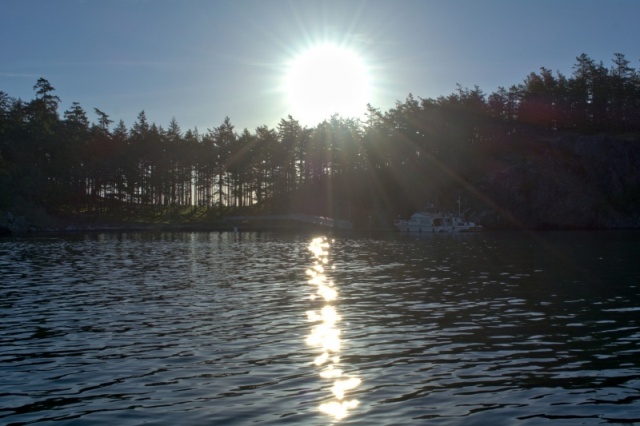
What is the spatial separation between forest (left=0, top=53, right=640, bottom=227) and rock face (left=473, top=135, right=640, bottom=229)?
6.26 metres

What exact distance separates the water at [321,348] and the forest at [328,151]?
95217 millimetres

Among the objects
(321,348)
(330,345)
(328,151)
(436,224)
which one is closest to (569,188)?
(436,224)

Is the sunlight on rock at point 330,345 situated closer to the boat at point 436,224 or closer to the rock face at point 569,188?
the boat at point 436,224

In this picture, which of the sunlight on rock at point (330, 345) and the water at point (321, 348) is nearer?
the water at point (321, 348)

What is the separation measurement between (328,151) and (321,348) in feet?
422

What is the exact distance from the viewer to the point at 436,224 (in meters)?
114

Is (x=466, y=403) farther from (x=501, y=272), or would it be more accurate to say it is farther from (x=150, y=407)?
(x=501, y=272)

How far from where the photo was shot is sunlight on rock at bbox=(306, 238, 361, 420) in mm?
13730

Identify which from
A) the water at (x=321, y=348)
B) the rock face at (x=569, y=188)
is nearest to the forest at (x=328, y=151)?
the rock face at (x=569, y=188)

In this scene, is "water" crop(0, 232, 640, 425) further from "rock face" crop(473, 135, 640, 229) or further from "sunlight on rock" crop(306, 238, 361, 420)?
"rock face" crop(473, 135, 640, 229)

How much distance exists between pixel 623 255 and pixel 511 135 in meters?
91.9

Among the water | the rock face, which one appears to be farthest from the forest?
the water

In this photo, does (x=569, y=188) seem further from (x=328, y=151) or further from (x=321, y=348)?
(x=321, y=348)

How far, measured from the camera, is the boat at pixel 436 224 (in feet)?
364
